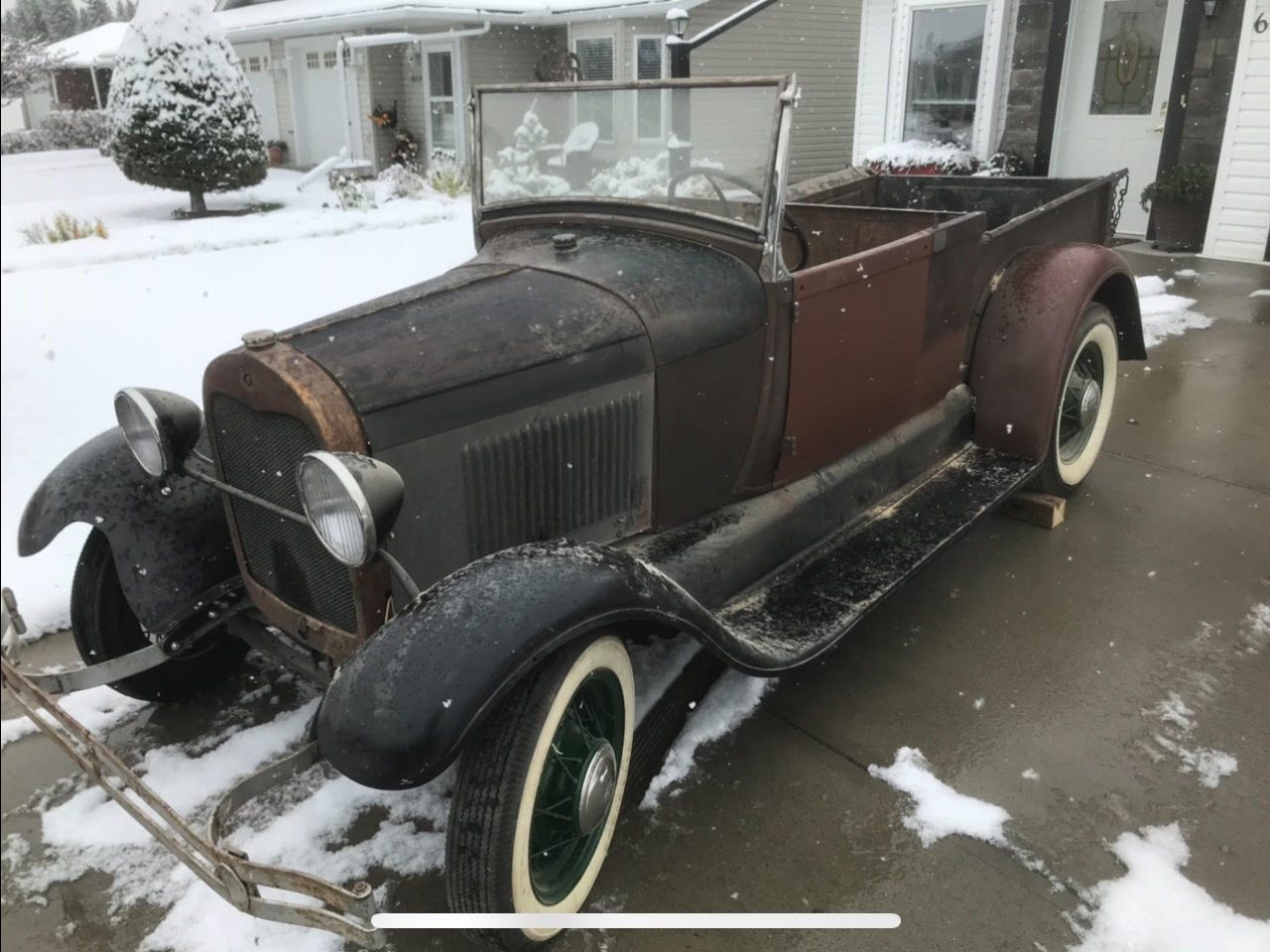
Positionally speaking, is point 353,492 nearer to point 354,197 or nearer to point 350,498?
point 350,498

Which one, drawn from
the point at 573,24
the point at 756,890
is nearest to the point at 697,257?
the point at 756,890

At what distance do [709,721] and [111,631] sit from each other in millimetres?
1754

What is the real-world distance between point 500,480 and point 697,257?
0.96 meters

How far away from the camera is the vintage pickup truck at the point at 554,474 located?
1879 millimetres

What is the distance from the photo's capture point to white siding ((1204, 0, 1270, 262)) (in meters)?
8.09

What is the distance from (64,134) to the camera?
7.49 meters

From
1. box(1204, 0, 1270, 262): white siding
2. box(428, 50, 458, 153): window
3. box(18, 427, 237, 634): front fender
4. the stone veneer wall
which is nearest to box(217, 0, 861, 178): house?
box(428, 50, 458, 153): window

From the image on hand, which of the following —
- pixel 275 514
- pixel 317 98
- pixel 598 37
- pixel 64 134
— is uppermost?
pixel 598 37

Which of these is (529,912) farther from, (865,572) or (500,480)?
(865,572)

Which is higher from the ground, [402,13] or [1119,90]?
[402,13]

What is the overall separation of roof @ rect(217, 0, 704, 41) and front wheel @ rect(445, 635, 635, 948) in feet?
42.1

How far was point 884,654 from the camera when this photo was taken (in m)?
3.15

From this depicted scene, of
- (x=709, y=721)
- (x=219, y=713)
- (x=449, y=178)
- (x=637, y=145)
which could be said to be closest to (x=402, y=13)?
(x=449, y=178)

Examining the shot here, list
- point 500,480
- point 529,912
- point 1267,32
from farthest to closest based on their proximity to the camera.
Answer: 1. point 1267,32
2. point 500,480
3. point 529,912
